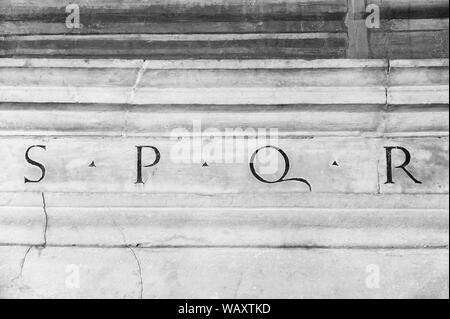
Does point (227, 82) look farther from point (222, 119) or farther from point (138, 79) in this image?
point (138, 79)

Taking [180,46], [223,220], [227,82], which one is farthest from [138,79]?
[223,220]

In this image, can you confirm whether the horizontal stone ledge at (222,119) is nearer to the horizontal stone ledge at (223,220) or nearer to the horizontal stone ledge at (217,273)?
the horizontal stone ledge at (223,220)

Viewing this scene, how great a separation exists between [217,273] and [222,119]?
1003 mm

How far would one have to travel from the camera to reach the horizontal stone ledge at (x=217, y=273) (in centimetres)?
360

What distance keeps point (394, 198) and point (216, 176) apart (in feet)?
3.82

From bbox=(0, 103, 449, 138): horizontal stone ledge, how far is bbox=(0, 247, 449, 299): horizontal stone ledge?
2.55ft

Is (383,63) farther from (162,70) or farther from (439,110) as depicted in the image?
(162,70)

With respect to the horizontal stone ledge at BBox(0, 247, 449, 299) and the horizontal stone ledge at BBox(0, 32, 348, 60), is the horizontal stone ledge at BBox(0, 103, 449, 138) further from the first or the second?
the horizontal stone ledge at BBox(0, 247, 449, 299)

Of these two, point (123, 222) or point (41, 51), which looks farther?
point (41, 51)

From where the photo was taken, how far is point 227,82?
3672 mm

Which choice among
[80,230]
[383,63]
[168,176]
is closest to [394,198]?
[383,63]

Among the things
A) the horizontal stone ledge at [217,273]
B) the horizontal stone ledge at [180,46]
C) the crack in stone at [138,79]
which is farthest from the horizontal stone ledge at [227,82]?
the horizontal stone ledge at [217,273]

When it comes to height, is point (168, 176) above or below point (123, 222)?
above

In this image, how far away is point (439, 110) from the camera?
11.9ft
